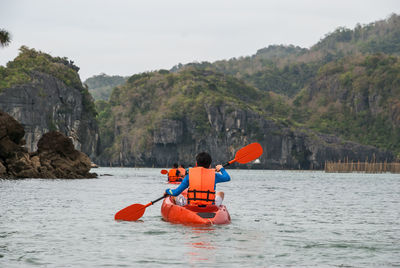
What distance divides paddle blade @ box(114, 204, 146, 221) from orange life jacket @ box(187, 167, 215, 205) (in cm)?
244

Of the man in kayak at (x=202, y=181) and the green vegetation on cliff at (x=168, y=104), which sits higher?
the green vegetation on cliff at (x=168, y=104)

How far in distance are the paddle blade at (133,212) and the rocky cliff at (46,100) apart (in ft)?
258

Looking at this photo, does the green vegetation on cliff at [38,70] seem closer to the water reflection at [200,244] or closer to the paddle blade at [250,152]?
the paddle blade at [250,152]

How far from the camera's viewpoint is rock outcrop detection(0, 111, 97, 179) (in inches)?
1687

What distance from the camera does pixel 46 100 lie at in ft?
329

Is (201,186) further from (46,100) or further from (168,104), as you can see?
(168,104)

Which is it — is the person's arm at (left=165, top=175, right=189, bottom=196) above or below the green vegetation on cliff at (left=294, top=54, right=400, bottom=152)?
below

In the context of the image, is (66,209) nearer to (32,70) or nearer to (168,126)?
(32,70)

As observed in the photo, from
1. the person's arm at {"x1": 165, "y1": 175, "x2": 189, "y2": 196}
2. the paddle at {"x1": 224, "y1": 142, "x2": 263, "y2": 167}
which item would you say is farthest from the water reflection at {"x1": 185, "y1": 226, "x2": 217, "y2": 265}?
the paddle at {"x1": 224, "y1": 142, "x2": 263, "y2": 167}

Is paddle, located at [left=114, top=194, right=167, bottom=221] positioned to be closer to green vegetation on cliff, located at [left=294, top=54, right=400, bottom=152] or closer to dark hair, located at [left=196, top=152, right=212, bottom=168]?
dark hair, located at [left=196, top=152, right=212, bottom=168]

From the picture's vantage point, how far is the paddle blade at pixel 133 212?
16875mm

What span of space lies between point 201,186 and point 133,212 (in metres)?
3.18

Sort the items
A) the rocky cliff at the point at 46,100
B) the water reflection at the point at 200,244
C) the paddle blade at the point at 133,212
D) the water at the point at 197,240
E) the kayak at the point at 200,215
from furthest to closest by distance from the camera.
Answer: the rocky cliff at the point at 46,100
the paddle blade at the point at 133,212
the kayak at the point at 200,215
the water reflection at the point at 200,244
the water at the point at 197,240

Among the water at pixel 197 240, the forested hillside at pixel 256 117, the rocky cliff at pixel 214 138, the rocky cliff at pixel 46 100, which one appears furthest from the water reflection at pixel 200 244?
the forested hillside at pixel 256 117
